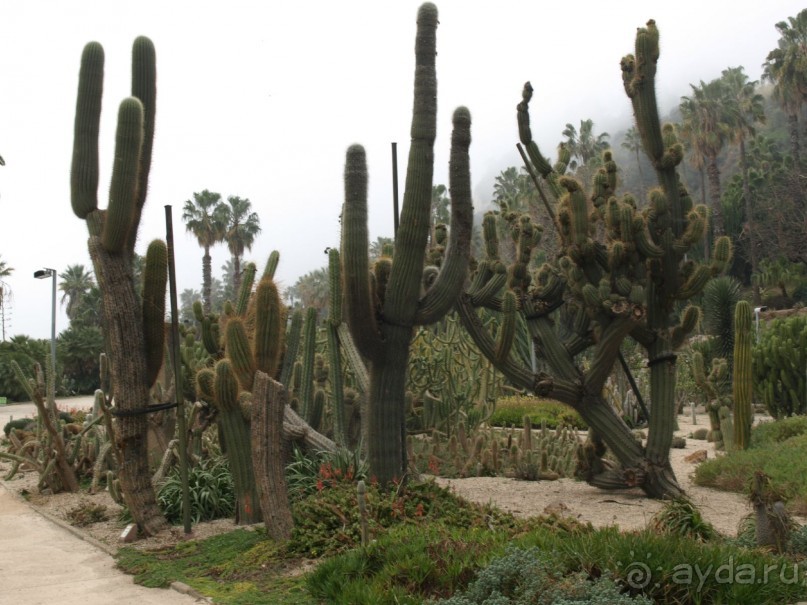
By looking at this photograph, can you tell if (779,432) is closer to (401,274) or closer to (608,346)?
(608,346)

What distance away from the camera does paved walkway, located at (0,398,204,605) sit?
6496mm

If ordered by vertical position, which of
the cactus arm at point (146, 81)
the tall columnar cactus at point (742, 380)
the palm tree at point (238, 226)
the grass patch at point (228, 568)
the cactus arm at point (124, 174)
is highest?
the palm tree at point (238, 226)

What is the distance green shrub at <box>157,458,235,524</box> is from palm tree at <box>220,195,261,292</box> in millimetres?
42129

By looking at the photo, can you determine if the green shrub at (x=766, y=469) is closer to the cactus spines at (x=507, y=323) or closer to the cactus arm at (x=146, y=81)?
the cactus spines at (x=507, y=323)

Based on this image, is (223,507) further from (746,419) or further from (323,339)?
(746,419)

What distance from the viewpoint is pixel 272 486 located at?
7773 mm

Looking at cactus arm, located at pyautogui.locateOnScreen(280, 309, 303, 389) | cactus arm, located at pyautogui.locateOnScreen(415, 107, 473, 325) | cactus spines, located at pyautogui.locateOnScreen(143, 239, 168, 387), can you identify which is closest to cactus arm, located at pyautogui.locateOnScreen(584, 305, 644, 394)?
cactus arm, located at pyautogui.locateOnScreen(415, 107, 473, 325)

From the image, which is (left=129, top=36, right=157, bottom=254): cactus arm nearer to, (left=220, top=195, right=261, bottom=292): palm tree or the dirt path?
the dirt path

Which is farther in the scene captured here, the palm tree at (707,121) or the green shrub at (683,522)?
the palm tree at (707,121)

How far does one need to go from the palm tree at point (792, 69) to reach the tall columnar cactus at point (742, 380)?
36108mm

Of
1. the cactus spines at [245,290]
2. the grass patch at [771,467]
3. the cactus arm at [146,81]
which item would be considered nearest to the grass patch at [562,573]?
the grass patch at [771,467]

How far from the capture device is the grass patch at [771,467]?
29.1 feet

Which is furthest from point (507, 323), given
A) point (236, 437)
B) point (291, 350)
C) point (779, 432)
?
point (779, 432)

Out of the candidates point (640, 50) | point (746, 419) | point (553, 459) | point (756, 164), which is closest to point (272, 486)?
point (553, 459)
